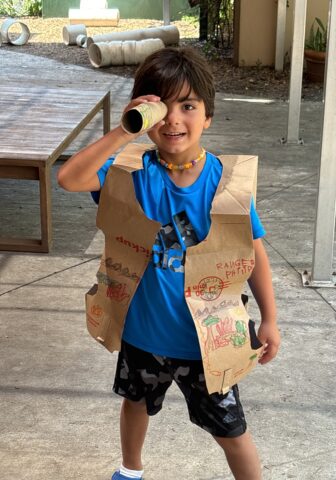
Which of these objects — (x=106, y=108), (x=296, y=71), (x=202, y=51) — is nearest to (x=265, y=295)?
(x=106, y=108)

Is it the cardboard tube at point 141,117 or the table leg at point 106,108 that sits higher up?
the cardboard tube at point 141,117

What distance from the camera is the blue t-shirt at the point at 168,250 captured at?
2223 millimetres

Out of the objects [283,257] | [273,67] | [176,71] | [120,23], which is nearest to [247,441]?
[176,71]

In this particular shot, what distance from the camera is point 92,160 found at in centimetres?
213

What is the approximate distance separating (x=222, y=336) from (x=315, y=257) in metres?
2.34

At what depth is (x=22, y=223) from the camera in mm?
5473

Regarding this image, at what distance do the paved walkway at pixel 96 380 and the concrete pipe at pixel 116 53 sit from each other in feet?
20.0

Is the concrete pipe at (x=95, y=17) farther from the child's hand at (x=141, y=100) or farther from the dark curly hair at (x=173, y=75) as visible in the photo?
the child's hand at (x=141, y=100)

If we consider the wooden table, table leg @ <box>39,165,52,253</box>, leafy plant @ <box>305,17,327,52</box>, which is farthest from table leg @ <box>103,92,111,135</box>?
leafy plant @ <box>305,17,327,52</box>

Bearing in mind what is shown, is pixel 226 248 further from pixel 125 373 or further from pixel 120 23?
pixel 120 23

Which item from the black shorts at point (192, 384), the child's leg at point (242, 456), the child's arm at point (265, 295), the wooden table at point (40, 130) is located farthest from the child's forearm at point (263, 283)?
the wooden table at point (40, 130)

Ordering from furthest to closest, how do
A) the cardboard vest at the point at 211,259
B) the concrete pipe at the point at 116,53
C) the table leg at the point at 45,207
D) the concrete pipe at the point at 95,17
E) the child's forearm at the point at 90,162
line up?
the concrete pipe at the point at 95,17
the concrete pipe at the point at 116,53
the table leg at the point at 45,207
the cardboard vest at the point at 211,259
the child's forearm at the point at 90,162

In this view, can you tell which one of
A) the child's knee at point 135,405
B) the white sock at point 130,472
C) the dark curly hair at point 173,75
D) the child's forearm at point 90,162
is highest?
the dark curly hair at point 173,75

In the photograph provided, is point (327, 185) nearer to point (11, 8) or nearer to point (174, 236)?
point (174, 236)
